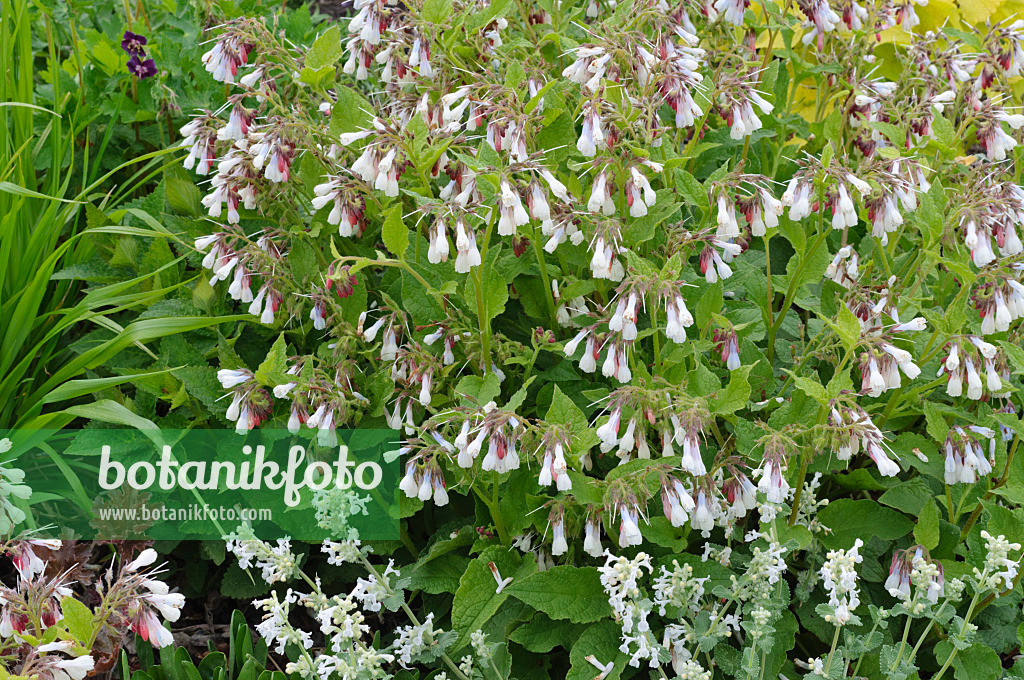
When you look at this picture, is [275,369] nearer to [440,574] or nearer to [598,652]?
[440,574]

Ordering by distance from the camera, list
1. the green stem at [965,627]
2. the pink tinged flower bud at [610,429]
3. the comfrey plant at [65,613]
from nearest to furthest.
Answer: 1. the comfrey plant at [65,613]
2. the green stem at [965,627]
3. the pink tinged flower bud at [610,429]

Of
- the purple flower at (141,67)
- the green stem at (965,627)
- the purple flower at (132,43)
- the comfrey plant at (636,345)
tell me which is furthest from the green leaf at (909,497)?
the purple flower at (132,43)

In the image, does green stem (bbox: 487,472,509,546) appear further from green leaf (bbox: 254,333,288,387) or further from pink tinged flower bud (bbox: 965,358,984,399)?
pink tinged flower bud (bbox: 965,358,984,399)

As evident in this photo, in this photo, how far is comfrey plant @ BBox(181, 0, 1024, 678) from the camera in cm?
216

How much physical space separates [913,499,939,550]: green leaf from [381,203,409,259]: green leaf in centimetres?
149

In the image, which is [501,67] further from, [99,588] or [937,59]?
[99,588]

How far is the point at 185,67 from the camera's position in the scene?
390 cm

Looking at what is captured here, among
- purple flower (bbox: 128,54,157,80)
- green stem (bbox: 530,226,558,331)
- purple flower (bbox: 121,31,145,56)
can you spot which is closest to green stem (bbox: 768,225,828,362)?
green stem (bbox: 530,226,558,331)

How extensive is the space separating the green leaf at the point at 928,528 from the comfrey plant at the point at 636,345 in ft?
0.03

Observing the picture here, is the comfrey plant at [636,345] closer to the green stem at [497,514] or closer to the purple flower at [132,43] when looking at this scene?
the green stem at [497,514]

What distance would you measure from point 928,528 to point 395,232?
155 centimetres

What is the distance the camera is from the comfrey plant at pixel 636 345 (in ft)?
7.09

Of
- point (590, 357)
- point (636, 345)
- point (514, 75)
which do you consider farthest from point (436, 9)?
point (636, 345)

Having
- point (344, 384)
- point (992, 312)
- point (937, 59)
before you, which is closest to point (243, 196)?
point (344, 384)
